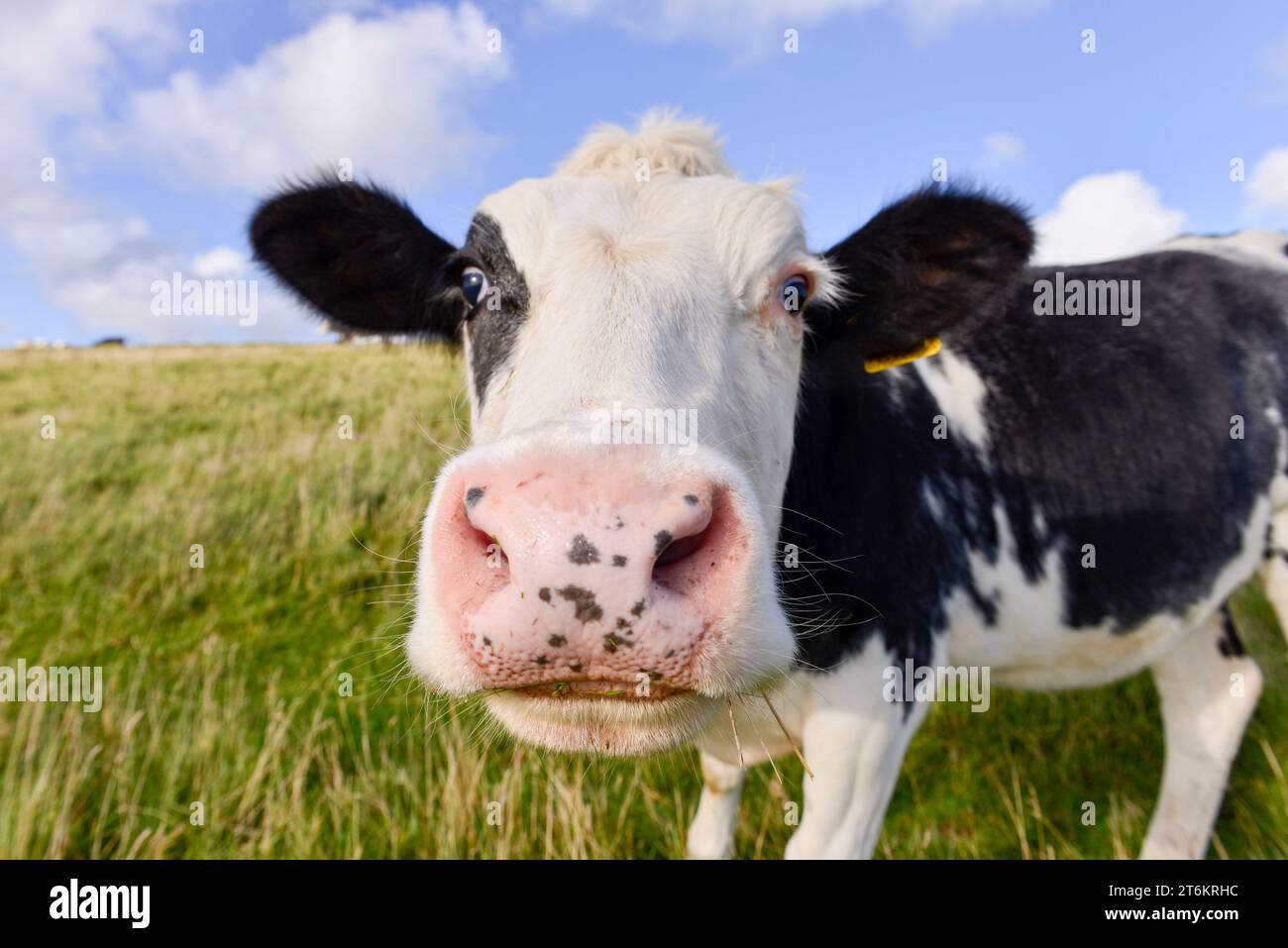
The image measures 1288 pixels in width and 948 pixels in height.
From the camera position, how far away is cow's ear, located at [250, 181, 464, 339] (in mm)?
2984

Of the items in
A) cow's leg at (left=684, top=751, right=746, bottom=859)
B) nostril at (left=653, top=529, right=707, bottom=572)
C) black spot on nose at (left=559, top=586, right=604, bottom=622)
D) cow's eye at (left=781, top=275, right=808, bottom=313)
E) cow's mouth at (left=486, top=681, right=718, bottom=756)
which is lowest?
cow's leg at (left=684, top=751, right=746, bottom=859)

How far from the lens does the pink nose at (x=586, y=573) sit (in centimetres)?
139

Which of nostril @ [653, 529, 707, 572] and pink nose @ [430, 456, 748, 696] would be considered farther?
nostril @ [653, 529, 707, 572]

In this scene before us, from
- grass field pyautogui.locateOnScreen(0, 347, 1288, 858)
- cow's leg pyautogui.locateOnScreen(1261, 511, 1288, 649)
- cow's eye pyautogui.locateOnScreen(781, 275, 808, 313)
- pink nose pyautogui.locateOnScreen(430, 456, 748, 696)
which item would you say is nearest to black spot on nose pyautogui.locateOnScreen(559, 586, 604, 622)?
pink nose pyautogui.locateOnScreen(430, 456, 748, 696)

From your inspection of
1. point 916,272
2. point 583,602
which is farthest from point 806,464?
point 583,602

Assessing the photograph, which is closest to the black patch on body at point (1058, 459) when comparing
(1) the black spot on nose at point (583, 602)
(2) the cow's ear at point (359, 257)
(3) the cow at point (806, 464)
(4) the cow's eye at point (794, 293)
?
(3) the cow at point (806, 464)

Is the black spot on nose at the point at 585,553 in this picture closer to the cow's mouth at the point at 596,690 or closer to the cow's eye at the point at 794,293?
the cow's mouth at the point at 596,690

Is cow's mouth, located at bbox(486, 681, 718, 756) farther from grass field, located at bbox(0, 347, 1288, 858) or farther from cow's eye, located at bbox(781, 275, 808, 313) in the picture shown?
cow's eye, located at bbox(781, 275, 808, 313)

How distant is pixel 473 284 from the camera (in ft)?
8.02

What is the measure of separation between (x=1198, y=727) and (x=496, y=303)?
13.1 ft

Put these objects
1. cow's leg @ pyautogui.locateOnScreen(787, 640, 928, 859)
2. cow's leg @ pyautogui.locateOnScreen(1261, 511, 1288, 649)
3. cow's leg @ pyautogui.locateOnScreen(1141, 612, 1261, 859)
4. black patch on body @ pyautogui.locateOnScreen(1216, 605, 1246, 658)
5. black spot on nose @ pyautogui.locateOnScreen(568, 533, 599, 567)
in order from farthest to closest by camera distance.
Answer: black patch on body @ pyautogui.locateOnScreen(1216, 605, 1246, 658)
cow's leg @ pyautogui.locateOnScreen(1261, 511, 1288, 649)
cow's leg @ pyautogui.locateOnScreen(1141, 612, 1261, 859)
cow's leg @ pyautogui.locateOnScreen(787, 640, 928, 859)
black spot on nose @ pyautogui.locateOnScreen(568, 533, 599, 567)

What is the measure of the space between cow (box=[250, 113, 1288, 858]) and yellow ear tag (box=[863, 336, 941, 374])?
0.01 m

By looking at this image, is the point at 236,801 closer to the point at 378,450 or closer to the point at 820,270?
the point at 820,270
